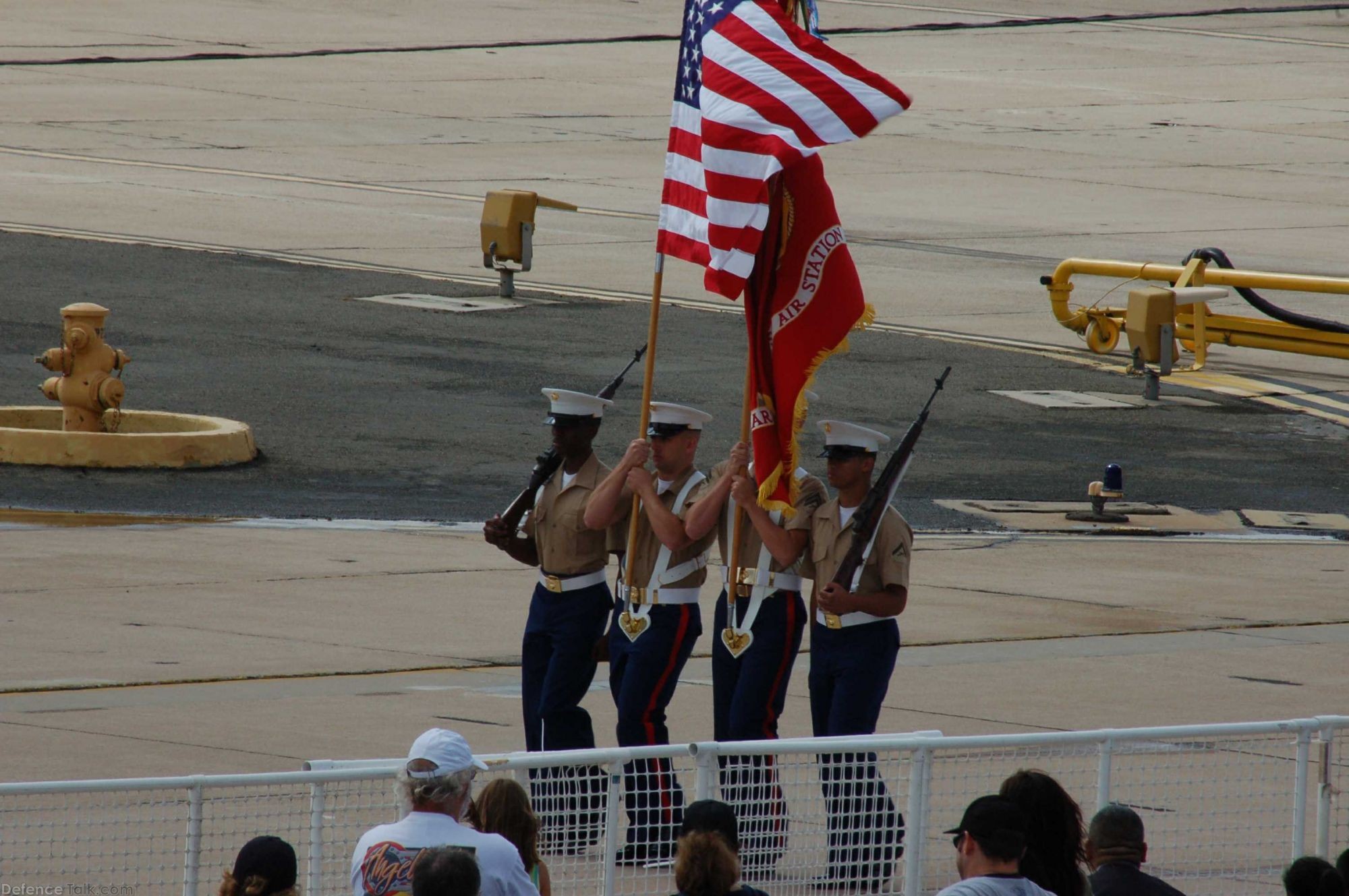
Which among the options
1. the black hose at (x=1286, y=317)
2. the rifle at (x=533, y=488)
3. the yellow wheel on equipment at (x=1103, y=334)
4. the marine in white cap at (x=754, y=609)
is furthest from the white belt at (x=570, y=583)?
the yellow wheel on equipment at (x=1103, y=334)

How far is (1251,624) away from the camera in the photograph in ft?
45.3

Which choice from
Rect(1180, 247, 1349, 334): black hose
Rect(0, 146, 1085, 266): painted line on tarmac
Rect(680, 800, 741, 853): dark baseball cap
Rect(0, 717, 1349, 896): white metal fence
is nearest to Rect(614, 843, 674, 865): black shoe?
Rect(0, 717, 1349, 896): white metal fence

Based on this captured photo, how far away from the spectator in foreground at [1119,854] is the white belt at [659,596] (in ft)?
10.4

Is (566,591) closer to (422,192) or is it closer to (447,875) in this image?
(447,875)

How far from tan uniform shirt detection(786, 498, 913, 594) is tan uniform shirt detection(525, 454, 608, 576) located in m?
0.83

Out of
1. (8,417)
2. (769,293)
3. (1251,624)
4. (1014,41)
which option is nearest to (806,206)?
(769,293)

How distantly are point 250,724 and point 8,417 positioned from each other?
824 cm

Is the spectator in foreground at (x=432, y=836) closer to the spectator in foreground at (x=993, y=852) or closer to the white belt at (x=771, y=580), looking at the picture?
the spectator in foreground at (x=993, y=852)

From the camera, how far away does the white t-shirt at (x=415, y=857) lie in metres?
6.07

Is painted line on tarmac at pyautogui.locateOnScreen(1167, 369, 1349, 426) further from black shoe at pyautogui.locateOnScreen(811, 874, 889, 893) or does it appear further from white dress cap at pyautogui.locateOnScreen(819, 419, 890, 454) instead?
black shoe at pyautogui.locateOnScreen(811, 874, 889, 893)

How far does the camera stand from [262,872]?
575cm

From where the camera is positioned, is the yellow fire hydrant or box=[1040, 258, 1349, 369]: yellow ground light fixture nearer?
the yellow fire hydrant

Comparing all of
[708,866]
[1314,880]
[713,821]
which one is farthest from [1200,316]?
[708,866]

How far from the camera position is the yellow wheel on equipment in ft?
77.6
